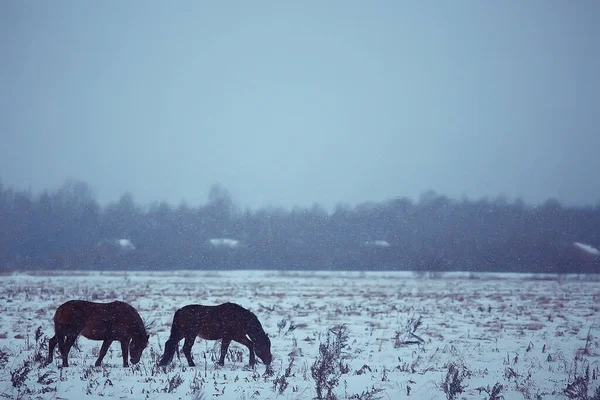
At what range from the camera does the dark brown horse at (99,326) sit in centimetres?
895

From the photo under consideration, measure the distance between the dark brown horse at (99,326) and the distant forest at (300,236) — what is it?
49598 mm

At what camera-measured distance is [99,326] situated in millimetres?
9102

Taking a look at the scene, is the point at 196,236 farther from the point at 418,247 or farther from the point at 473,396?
the point at 473,396

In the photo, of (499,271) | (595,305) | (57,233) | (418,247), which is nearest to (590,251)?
(499,271)

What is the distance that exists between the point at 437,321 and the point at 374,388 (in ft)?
31.4

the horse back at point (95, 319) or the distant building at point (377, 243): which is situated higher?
the distant building at point (377, 243)

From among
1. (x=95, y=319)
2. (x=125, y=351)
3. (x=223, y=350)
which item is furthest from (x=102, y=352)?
(x=223, y=350)

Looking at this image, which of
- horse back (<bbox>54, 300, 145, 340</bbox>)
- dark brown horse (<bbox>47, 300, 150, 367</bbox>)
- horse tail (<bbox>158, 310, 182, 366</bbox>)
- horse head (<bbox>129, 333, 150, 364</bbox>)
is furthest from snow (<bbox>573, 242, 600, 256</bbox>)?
horse back (<bbox>54, 300, 145, 340</bbox>)

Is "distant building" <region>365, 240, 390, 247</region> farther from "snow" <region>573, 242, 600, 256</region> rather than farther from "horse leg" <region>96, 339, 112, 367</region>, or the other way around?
"horse leg" <region>96, 339, 112, 367</region>

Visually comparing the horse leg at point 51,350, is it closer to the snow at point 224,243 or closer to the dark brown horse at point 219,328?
the dark brown horse at point 219,328

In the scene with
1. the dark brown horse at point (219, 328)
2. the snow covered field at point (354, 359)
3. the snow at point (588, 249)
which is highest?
the snow at point (588, 249)

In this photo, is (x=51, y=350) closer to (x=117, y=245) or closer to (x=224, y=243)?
(x=117, y=245)

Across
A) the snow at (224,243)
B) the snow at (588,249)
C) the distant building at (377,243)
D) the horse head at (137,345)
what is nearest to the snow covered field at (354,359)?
the horse head at (137,345)

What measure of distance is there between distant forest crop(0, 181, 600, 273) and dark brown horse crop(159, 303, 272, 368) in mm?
48626
